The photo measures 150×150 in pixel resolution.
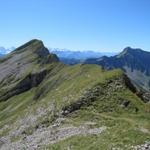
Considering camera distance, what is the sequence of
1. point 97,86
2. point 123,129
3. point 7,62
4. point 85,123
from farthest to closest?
point 7,62 < point 97,86 < point 85,123 < point 123,129

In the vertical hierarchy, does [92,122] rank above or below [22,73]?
above

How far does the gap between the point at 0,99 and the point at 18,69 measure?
2715cm

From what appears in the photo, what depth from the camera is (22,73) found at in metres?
168

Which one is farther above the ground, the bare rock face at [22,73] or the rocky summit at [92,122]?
the rocky summit at [92,122]

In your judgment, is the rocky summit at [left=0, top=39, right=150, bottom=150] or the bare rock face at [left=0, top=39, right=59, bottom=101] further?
the bare rock face at [left=0, top=39, right=59, bottom=101]

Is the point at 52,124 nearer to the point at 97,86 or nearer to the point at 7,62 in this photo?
the point at 97,86

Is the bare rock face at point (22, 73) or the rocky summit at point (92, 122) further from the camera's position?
the bare rock face at point (22, 73)

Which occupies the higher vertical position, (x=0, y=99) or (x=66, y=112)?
(x=66, y=112)

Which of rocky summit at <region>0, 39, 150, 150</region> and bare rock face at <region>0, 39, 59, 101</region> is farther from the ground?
rocky summit at <region>0, 39, 150, 150</region>

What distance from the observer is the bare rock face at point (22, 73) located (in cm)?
14891

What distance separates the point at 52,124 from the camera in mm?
55844

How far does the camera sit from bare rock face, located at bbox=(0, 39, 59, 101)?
5863 inches

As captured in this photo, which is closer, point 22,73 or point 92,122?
point 92,122

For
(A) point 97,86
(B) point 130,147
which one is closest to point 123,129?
(B) point 130,147
